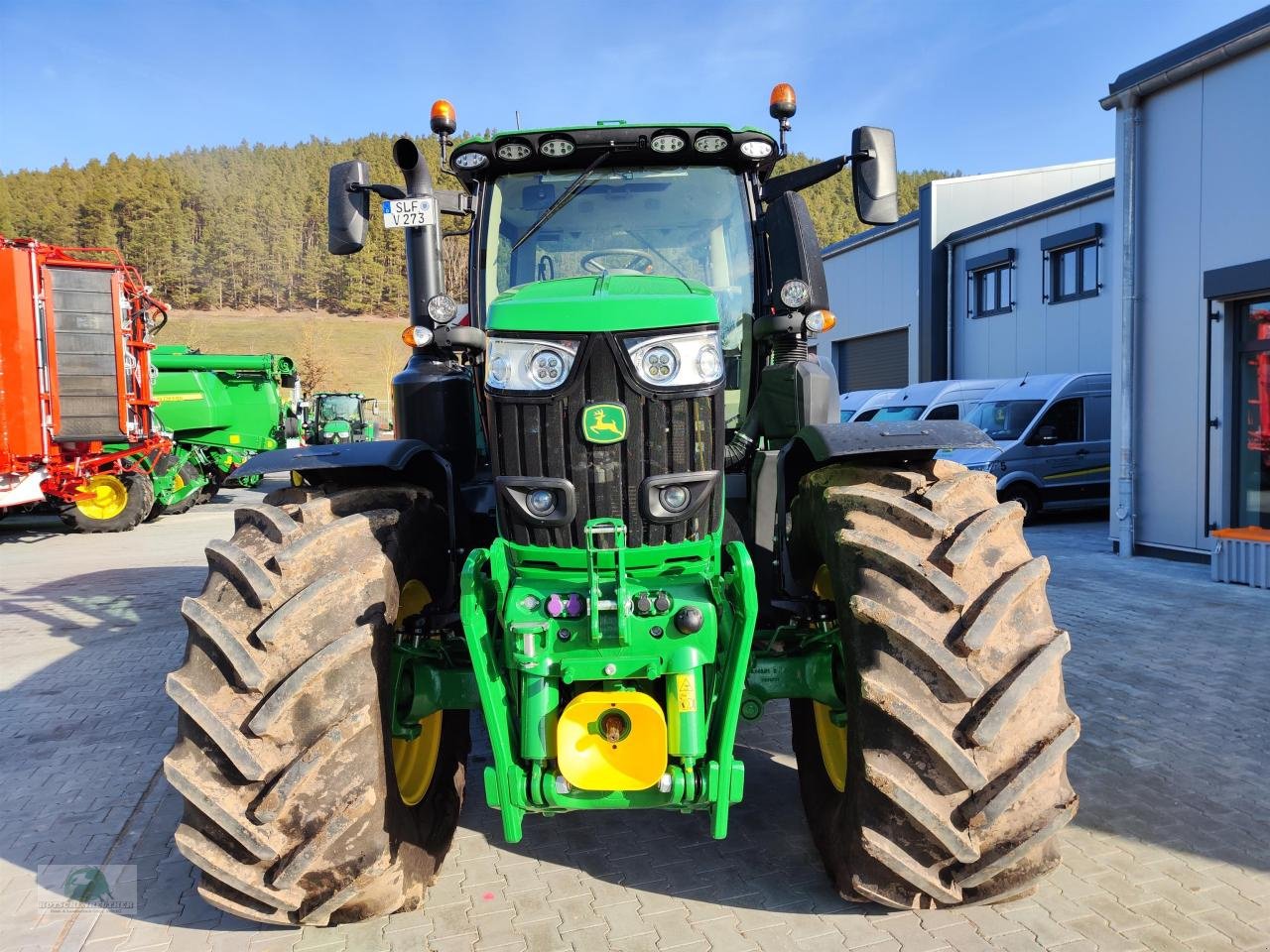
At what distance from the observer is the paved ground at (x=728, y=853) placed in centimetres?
287

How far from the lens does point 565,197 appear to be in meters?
3.92

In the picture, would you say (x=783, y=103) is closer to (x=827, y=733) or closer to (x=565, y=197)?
(x=565, y=197)

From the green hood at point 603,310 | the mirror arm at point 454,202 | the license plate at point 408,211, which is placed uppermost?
the mirror arm at point 454,202

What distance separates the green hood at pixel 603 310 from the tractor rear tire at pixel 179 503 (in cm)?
1344

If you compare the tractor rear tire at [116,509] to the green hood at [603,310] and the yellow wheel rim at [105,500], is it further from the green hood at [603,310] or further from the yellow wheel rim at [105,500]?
the green hood at [603,310]

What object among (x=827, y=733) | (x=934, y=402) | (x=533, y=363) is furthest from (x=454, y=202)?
(x=934, y=402)

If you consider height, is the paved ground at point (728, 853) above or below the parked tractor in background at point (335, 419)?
below

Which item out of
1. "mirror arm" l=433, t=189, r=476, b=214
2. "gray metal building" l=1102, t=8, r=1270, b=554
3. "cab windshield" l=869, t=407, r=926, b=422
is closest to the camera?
"mirror arm" l=433, t=189, r=476, b=214

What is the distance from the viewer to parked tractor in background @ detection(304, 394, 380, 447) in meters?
26.0

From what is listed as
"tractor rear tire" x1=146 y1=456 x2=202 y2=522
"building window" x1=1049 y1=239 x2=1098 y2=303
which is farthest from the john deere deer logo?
"building window" x1=1049 y1=239 x2=1098 y2=303

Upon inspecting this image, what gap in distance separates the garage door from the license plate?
2083 cm

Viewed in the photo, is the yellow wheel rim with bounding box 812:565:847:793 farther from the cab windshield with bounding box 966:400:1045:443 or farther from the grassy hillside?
the grassy hillside

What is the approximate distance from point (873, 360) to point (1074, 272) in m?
7.83

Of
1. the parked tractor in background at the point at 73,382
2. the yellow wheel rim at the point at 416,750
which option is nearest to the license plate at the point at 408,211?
the yellow wheel rim at the point at 416,750
